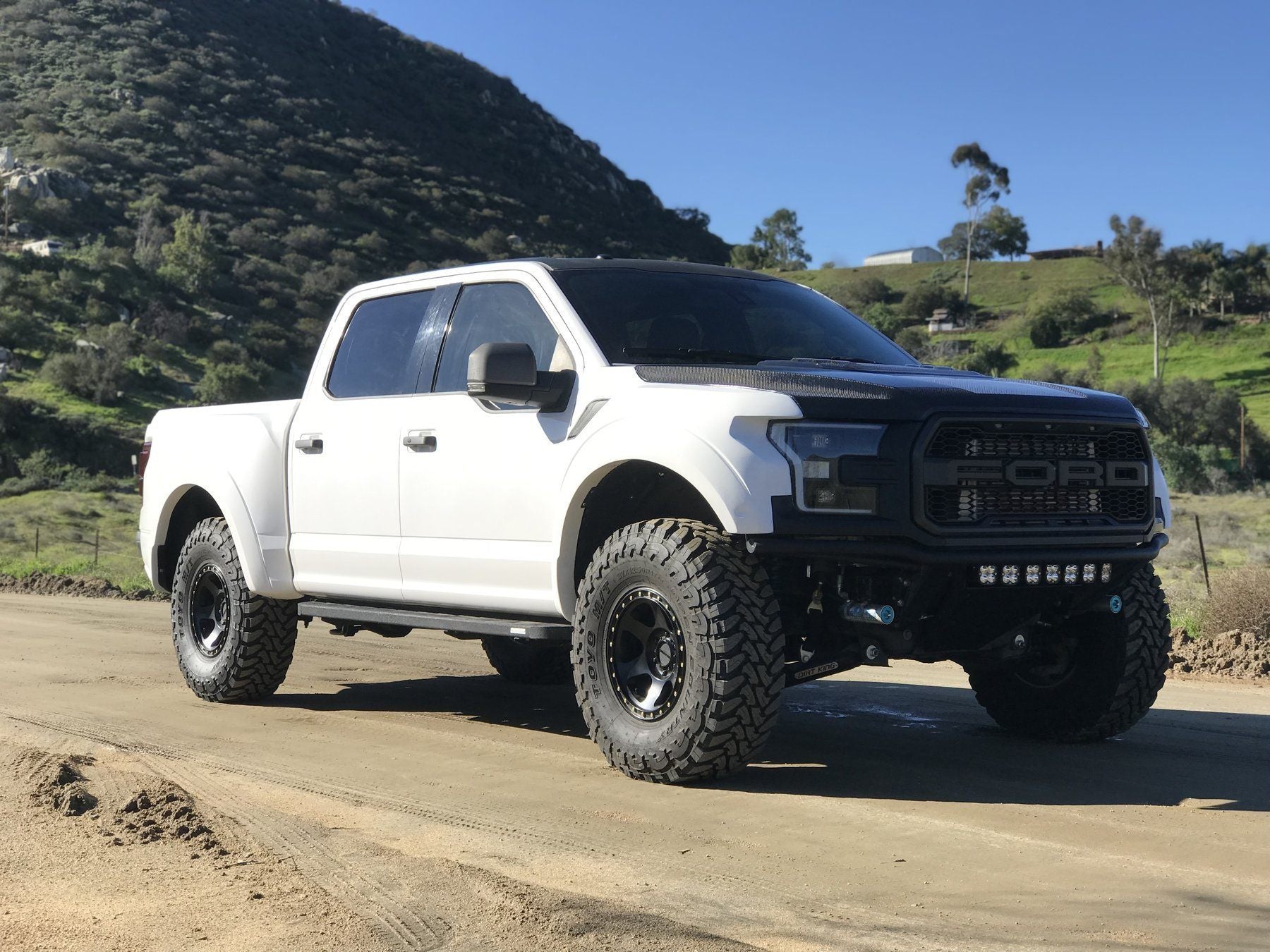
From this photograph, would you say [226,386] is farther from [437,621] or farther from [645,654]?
[645,654]

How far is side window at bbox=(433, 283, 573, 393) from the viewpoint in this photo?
20.8ft

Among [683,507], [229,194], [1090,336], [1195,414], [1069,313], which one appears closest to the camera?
[683,507]

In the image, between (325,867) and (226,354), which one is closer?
(325,867)

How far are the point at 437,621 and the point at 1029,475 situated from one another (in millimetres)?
2793

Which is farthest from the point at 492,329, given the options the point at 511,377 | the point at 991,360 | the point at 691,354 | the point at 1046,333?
the point at 1046,333

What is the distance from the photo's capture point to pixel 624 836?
4.69 m

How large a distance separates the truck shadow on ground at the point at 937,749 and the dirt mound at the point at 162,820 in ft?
6.29

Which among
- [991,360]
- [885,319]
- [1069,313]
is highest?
[1069,313]

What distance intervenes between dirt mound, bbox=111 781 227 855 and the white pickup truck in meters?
1.57

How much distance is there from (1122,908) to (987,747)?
255 centimetres

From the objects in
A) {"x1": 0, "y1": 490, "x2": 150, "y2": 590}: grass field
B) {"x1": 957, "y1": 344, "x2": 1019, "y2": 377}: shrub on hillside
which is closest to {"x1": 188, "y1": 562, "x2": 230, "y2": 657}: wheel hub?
{"x1": 0, "y1": 490, "x2": 150, "y2": 590}: grass field

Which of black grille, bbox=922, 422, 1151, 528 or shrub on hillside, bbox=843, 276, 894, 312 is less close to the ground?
shrub on hillside, bbox=843, 276, 894, 312

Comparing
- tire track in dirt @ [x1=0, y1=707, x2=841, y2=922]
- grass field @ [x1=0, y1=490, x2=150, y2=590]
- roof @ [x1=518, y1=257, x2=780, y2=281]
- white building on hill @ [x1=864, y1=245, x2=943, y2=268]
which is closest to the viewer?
tire track in dirt @ [x1=0, y1=707, x2=841, y2=922]

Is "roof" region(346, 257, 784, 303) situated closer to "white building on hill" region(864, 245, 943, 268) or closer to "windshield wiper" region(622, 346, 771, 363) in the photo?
"windshield wiper" region(622, 346, 771, 363)
